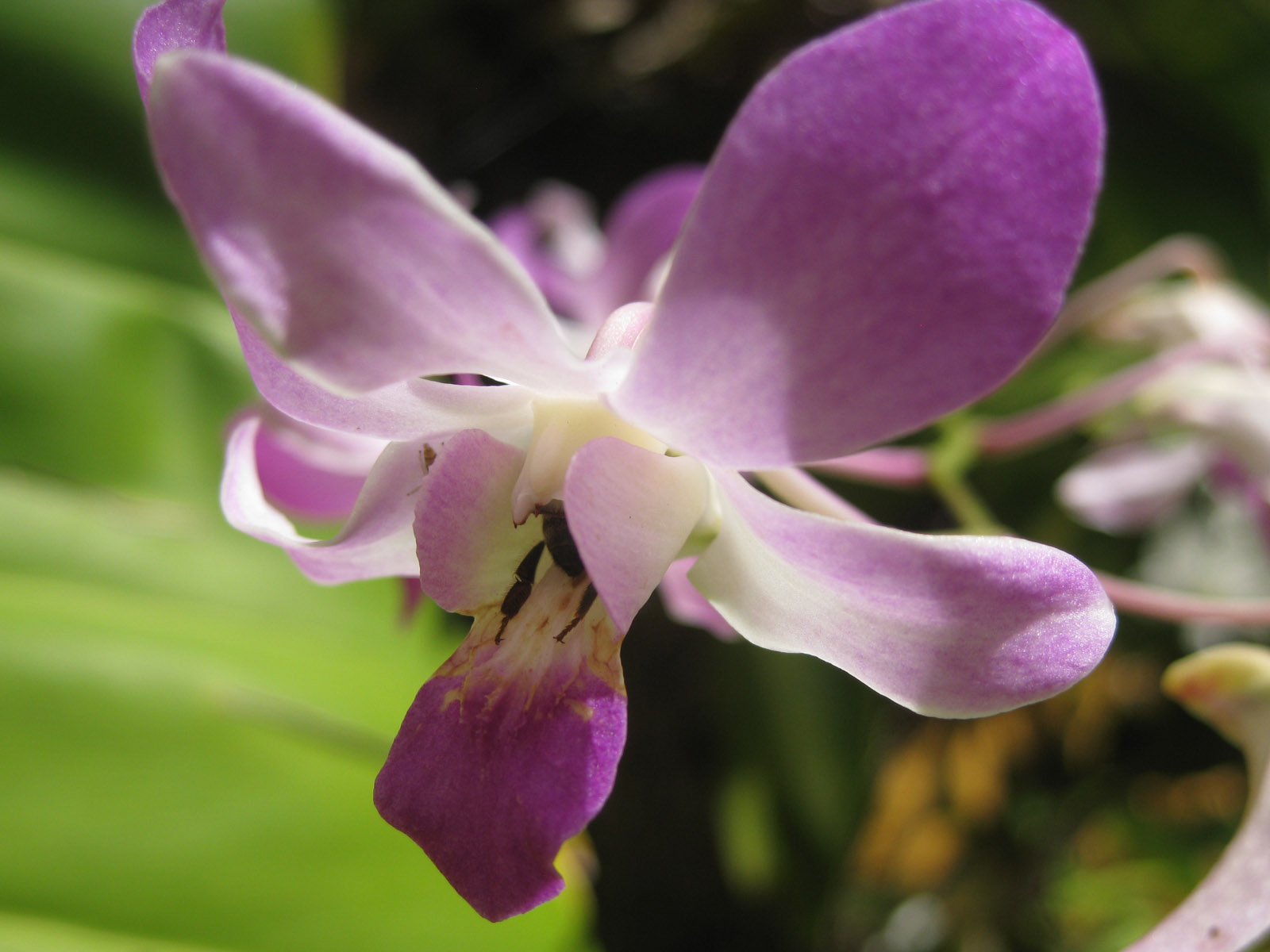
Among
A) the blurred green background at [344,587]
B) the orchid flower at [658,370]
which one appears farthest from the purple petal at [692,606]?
the blurred green background at [344,587]

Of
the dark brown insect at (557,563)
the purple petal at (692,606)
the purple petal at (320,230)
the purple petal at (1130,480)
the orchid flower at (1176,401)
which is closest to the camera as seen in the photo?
the purple petal at (320,230)

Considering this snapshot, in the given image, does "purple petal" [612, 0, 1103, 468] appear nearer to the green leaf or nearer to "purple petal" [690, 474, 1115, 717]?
"purple petal" [690, 474, 1115, 717]

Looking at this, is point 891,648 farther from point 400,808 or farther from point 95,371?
point 95,371

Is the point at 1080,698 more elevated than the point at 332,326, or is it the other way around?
the point at 332,326

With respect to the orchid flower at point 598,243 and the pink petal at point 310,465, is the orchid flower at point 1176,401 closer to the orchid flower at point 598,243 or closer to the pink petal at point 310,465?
the orchid flower at point 598,243

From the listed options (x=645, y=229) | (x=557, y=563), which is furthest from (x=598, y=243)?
(x=557, y=563)

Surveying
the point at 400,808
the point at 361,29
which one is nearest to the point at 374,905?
the point at 400,808
